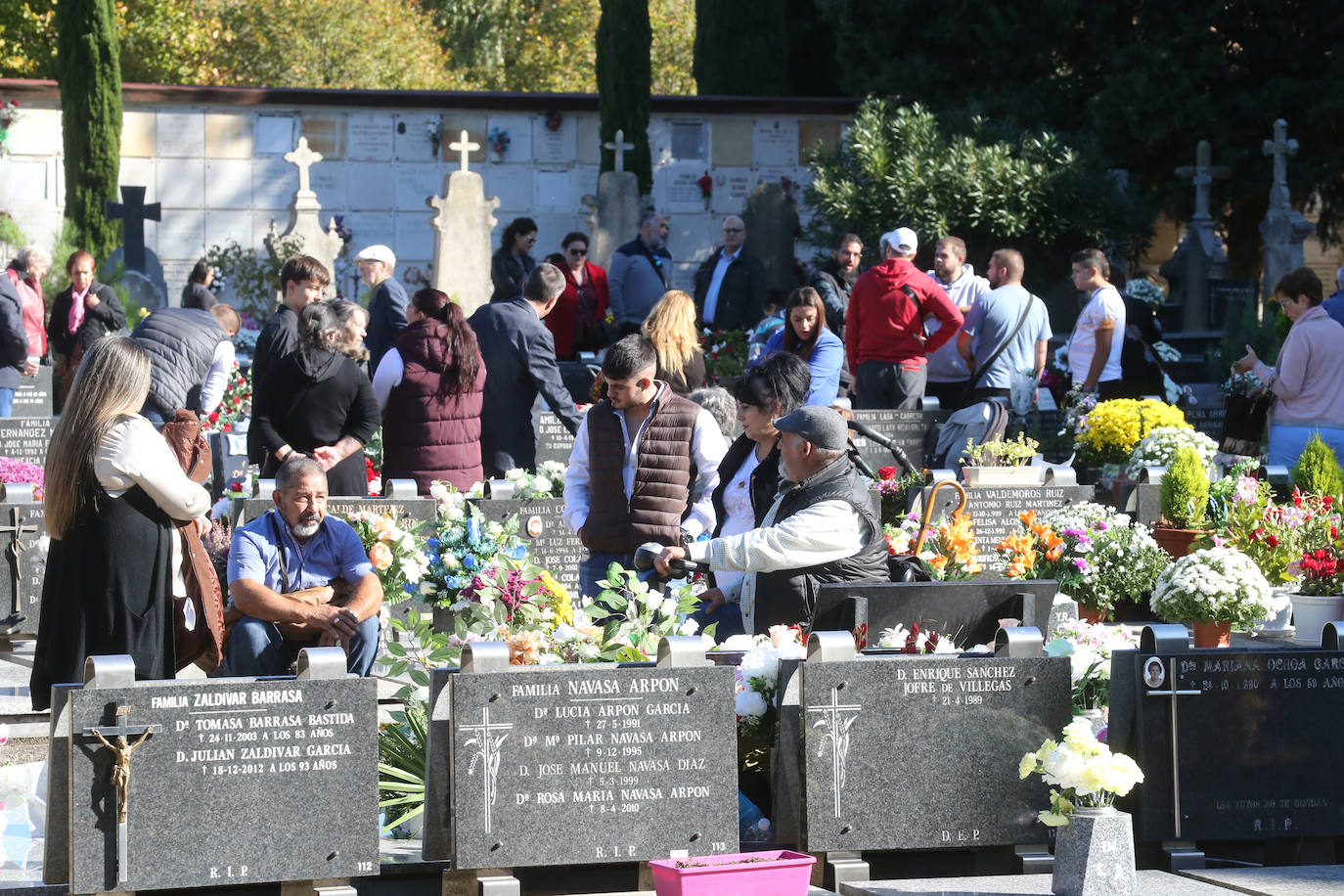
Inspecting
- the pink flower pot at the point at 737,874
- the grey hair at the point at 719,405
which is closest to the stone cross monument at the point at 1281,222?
the grey hair at the point at 719,405

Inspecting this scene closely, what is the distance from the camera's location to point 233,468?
1115 cm

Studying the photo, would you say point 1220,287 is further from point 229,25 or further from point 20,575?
point 229,25

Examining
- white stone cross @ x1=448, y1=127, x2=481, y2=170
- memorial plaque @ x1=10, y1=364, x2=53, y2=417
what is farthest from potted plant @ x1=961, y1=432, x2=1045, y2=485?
white stone cross @ x1=448, y1=127, x2=481, y2=170

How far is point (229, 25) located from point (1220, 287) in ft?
78.3

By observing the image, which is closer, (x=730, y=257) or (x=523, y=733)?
(x=523, y=733)

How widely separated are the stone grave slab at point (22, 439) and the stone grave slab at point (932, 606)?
6782mm

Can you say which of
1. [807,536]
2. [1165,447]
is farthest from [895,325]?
[807,536]

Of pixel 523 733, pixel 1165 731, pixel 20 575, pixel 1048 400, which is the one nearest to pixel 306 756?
pixel 523 733

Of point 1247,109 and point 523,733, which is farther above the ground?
point 1247,109

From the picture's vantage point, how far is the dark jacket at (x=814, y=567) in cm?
570

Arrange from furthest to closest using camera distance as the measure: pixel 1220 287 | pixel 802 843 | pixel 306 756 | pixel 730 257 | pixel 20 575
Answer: pixel 1220 287, pixel 730 257, pixel 20 575, pixel 802 843, pixel 306 756

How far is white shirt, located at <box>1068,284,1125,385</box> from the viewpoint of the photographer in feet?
37.3

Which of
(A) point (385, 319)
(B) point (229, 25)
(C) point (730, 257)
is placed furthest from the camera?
(B) point (229, 25)

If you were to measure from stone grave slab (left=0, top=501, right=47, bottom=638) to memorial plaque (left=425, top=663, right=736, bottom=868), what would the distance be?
4567 millimetres
